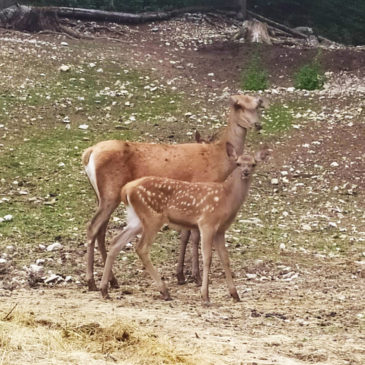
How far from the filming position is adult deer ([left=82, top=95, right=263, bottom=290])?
8625 millimetres

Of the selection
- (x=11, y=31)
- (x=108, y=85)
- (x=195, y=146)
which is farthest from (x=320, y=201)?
(x=11, y=31)

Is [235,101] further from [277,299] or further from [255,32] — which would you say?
[255,32]

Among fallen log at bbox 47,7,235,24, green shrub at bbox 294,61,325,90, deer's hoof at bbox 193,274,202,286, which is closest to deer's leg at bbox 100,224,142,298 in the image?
deer's hoof at bbox 193,274,202,286

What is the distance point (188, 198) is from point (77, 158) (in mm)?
4725

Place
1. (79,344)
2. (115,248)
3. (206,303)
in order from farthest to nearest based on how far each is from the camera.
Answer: (115,248) < (206,303) < (79,344)

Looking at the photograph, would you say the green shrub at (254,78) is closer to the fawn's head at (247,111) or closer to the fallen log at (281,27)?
the fallen log at (281,27)

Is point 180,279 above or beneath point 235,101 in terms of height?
beneath

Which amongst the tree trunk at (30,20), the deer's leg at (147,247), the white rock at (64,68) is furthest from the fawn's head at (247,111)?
the tree trunk at (30,20)

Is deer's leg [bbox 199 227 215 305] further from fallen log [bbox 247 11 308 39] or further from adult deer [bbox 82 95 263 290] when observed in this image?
fallen log [bbox 247 11 308 39]

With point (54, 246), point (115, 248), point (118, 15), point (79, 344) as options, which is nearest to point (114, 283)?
point (115, 248)

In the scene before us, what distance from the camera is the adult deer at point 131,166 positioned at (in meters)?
8.62

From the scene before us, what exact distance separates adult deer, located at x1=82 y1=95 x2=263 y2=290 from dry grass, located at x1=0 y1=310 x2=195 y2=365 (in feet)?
6.43

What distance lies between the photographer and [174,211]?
8102 millimetres

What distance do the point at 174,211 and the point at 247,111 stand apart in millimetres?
1964
